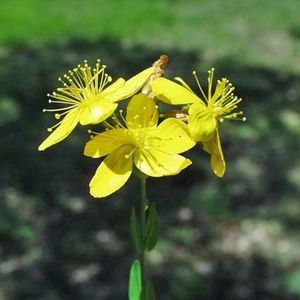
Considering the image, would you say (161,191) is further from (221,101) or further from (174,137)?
(174,137)

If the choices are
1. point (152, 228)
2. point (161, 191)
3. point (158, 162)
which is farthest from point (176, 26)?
point (158, 162)

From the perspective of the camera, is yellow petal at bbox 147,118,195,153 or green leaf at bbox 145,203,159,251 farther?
green leaf at bbox 145,203,159,251

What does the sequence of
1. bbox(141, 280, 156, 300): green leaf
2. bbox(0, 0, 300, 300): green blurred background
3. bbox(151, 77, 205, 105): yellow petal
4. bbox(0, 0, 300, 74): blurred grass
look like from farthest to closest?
bbox(0, 0, 300, 74): blurred grass, bbox(0, 0, 300, 300): green blurred background, bbox(141, 280, 156, 300): green leaf, bbox(151, 77, 205, 105): yellow petal

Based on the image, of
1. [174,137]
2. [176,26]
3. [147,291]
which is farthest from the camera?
[176,26]

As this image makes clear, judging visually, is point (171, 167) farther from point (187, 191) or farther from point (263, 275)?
point (187, 191)

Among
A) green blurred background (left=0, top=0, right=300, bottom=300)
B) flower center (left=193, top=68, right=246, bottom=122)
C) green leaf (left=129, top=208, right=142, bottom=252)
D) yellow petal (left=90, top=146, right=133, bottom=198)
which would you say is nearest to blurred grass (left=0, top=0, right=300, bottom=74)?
green blurred background (left=0, top=0, right=300, bottom=300)

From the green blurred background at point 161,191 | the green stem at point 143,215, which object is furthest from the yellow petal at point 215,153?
the green blurred background at point 161,191

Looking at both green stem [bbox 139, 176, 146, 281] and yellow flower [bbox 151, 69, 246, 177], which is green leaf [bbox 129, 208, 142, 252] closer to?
green stem [bbox 139, 176, 146, 281]

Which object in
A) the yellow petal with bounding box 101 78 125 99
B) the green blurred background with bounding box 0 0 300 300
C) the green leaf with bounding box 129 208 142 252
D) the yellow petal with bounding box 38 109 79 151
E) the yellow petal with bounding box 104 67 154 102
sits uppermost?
the green blurred background with bounding box 0 0 300 300
